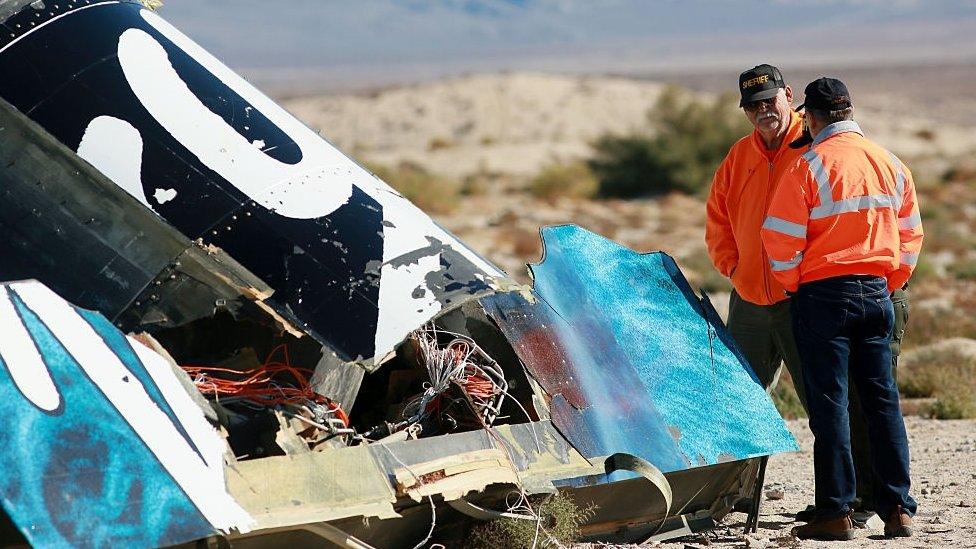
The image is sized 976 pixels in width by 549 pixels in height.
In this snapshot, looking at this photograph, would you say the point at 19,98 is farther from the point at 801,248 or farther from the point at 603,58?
the point at 603,58

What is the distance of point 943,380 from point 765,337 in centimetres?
426

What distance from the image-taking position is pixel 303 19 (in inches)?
6417

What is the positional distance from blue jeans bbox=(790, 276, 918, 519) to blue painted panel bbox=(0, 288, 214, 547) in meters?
3.11

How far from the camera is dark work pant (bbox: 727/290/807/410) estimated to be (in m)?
7.09

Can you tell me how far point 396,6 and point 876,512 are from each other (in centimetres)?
16827

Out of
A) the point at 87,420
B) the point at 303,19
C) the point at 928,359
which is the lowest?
the point at 303,19

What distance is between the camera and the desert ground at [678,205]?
7.92 meters

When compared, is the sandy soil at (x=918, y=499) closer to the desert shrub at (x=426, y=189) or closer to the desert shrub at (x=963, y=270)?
the desert shrub at (x=963, y=270)

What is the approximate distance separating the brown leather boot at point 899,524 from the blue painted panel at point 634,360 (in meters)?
0.56

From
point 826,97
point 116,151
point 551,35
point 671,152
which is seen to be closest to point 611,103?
point 671,152

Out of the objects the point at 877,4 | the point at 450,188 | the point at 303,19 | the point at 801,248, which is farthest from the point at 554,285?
the point at 877,4

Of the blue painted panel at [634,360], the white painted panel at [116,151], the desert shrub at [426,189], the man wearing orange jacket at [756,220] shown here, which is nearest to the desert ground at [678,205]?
the desert shrub at [426,189]

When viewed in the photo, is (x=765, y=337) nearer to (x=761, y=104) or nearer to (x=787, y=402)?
(x=761, y=104)

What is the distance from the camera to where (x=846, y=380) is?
21.0 feet
